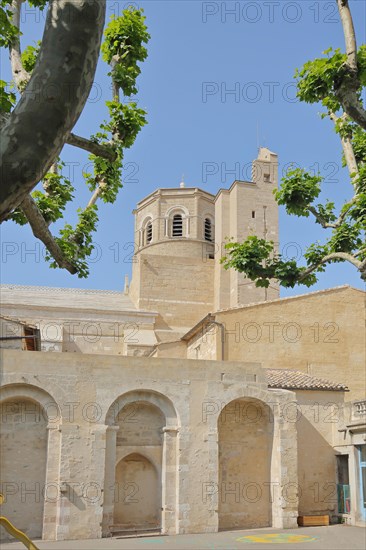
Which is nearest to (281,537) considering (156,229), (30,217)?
(30,217)

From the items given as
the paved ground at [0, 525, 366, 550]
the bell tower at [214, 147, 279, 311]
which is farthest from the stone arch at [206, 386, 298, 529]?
the bell tower at [214, 147, 279, 311]

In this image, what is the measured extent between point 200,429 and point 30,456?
5.50m

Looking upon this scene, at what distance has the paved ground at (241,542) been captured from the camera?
1588cm

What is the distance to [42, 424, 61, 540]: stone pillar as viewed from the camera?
56.7ft

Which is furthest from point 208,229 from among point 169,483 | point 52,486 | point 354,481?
point 52,486

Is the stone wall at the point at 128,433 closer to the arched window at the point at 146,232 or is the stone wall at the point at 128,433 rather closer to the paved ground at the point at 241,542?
the paved ground at the point at 241,542

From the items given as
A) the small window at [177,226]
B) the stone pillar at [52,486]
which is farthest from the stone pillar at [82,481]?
the small window at [177,226]

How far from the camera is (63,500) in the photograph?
1745cm

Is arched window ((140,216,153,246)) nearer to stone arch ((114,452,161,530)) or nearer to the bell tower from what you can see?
the bell tower

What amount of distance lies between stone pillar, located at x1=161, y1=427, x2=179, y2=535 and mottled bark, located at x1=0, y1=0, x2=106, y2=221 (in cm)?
1657

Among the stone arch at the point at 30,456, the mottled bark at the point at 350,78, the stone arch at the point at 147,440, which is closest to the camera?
the mottled bark at the point at 350,78

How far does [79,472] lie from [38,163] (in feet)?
52.9

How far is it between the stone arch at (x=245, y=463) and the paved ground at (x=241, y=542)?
85 cm

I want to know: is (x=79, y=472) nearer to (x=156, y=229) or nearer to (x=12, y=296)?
(x=12, y=296)
